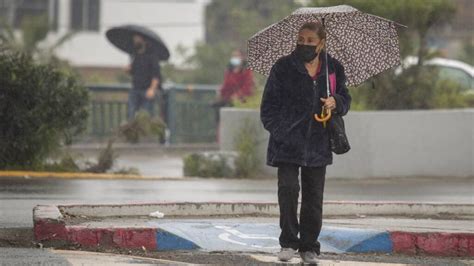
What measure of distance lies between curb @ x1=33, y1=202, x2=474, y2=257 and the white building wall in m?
35.8

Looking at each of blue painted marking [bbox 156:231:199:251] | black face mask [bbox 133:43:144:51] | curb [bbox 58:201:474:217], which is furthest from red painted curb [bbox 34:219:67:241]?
black face mask [bbox 133:43:144:51]

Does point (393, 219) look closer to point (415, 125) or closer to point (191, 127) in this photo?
point (415, 125)

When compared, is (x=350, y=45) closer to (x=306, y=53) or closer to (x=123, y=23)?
(x=306, y=53)

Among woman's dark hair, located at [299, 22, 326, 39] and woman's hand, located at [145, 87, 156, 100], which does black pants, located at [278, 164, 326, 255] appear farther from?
woman's hand, located at [145, 87, 156, 100]

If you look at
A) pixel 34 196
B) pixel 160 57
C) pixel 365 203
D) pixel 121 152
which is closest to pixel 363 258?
pixel 365 203

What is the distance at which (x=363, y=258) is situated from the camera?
9.84m

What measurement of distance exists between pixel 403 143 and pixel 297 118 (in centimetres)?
838

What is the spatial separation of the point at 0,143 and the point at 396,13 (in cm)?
579

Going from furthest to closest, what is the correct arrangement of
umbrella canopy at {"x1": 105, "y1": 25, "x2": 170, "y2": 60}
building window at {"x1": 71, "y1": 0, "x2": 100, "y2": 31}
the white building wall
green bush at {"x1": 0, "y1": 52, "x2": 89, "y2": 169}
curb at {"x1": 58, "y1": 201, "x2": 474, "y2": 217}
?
the white building wall, building window at {"x1": 71, "y1": 0, "x2": 100, "y2": 31}, umbrella canopy at {"x1": 105, "y1": 25, "x2": 170, "y2": 60}, green bush at {"x1": 0, "y1": 52, "x2": 89, "y2": 169}, curb at {"x1": 58, "y1": 201, "x2": 474, "y2": 217}

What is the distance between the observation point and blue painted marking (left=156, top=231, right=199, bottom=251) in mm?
9906

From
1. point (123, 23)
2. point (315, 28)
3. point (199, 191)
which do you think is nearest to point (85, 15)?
point (123, 23)

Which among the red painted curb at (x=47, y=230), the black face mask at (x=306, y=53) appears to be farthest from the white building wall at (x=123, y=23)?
the black face mask at (x=306, y=53)

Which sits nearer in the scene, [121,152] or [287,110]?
[287,110]

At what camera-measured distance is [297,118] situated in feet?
29.9
